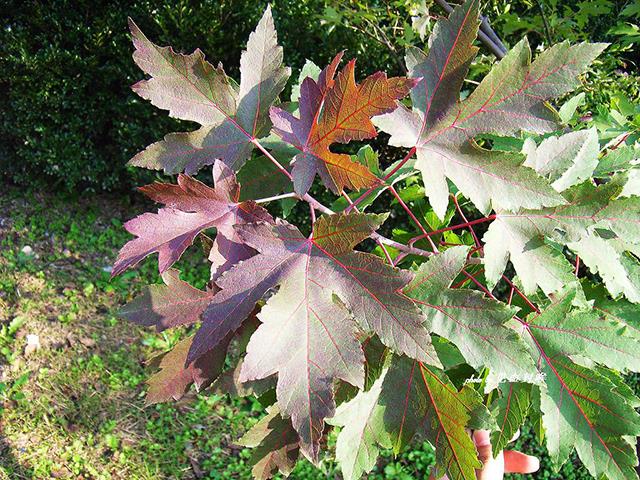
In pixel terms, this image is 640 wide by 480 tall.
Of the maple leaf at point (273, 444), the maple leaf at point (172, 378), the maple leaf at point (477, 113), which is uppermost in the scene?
the maple leaf at point (477, 113)

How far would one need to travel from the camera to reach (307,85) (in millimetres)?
890

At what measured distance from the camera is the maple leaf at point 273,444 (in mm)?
1137

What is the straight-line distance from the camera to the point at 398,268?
0.86 meters

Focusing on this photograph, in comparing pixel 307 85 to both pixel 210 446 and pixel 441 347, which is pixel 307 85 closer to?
pixel 441 347

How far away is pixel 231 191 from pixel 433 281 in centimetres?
37

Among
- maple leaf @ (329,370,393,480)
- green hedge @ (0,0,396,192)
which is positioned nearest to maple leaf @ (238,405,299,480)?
maple leaf @ (329,370,393,480)

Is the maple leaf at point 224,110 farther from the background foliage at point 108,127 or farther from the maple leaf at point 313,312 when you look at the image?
the background foliage at point 108,127

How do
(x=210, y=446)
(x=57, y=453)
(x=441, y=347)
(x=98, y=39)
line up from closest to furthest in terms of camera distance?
(x=441, y=347) → (x=57, y=453) → (x=210, y=446) → (x=98, y=39)

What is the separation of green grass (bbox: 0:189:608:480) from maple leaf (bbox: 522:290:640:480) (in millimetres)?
2051

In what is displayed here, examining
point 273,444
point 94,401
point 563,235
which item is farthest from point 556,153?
point 94,401

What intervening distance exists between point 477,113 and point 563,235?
27 centimetres

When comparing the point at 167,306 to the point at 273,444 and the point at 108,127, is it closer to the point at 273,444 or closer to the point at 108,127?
the point at 273,444

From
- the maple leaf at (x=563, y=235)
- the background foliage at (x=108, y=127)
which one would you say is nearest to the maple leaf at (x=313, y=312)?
the maple leaf at (x=563, y=235)

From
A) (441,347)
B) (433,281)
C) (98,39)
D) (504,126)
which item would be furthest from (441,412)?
(98,39)
